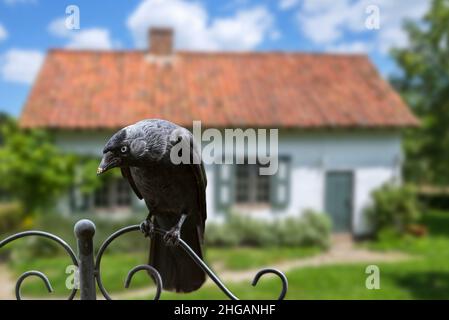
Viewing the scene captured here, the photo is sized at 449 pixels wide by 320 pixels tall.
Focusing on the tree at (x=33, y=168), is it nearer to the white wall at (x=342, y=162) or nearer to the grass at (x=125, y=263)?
the grass at (x=125, y=263)

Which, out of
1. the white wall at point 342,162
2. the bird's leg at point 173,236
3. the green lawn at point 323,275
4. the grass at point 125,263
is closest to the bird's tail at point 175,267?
the bird's leg at point 173,236

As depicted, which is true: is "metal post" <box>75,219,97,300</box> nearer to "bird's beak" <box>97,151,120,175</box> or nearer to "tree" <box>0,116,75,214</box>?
"bird's beak" <box>97,151,120,175</box>

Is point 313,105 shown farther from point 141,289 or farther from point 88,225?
point 88,225

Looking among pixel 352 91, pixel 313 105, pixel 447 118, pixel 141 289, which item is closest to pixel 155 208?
pixel 141 289

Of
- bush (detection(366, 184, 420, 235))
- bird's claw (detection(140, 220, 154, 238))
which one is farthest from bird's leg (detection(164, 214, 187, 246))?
bush (detection(366, 184, 420, 235))

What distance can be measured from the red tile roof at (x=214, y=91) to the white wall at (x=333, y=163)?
0.49 meters

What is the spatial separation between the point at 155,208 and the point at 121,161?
1.42ft

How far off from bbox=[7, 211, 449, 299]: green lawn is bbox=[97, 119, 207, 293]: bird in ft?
8.79

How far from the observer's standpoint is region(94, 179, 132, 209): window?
10.3 m

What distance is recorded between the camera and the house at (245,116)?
401 inches

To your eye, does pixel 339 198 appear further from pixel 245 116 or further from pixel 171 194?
pixel 171 194

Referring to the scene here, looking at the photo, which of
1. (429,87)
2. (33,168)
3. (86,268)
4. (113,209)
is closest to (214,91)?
(113,209)

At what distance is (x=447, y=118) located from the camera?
46.0 ft

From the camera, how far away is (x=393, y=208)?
425 inches
